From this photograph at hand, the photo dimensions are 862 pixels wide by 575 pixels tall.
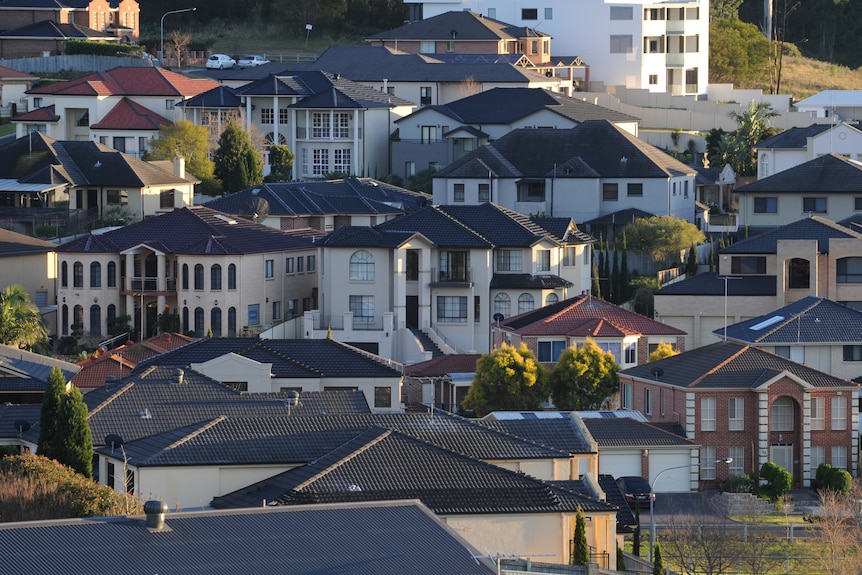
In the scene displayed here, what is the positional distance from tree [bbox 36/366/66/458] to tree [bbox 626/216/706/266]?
45.4 metres

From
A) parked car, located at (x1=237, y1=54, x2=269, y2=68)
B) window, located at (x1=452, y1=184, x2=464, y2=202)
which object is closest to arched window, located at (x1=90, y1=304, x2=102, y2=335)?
window, located at (x1=452, y1=184, x2=464, y2=202)

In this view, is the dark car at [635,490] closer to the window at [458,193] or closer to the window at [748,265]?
the window at [748,265]

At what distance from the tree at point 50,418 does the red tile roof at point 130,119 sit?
61197mm

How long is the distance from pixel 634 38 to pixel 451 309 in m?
52.3

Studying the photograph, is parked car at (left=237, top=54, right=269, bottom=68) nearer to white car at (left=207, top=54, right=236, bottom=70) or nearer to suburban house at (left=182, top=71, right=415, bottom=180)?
white car at (left=207, top=54, right=236, bottom=70)

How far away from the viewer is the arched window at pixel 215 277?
297ft

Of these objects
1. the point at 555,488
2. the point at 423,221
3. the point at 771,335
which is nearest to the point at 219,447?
the point at 555,488

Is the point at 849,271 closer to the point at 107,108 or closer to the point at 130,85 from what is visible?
the point at 107,108

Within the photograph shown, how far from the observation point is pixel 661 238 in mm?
98250

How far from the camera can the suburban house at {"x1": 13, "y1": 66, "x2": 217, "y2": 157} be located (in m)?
118

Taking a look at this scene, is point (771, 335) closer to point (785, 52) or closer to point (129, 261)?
point (129, 261)

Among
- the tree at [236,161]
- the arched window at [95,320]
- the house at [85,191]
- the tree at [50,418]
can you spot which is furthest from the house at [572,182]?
the tree at [50,418]

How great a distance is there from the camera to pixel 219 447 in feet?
172

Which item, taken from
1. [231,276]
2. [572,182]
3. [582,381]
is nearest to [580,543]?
[582,381]
